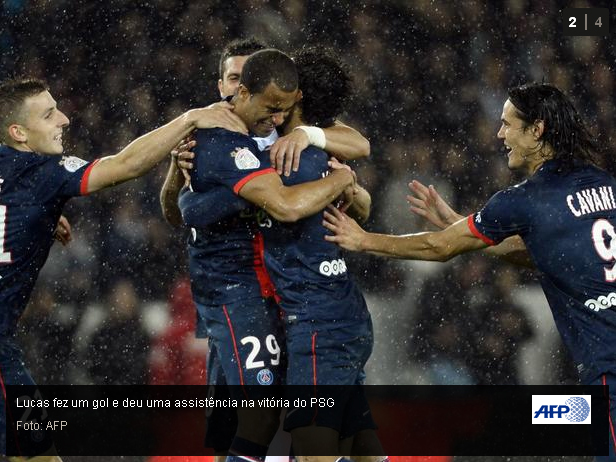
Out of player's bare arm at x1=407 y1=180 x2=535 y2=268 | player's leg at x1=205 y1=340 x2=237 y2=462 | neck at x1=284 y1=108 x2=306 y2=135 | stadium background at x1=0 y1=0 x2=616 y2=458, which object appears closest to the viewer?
neck at x1=284 y1=108 x2=306 y2=135

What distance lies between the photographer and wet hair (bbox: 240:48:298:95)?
3740 mm

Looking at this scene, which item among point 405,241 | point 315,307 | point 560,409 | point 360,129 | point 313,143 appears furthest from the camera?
point 360,129

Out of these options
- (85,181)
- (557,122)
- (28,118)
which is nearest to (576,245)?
(557,122)

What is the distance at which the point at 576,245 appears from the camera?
3.76 meters

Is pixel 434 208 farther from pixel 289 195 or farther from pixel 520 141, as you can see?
pixel 289 195

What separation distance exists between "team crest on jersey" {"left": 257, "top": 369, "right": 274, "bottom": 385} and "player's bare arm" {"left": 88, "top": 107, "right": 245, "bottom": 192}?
87 centimetres

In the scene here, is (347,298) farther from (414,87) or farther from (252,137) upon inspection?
(414,87)

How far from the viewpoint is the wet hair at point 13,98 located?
13.5 ft

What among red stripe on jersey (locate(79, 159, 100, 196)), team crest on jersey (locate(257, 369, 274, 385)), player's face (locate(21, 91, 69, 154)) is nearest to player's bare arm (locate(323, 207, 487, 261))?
team crest on jersey (locate(257, 369, 274, 385))

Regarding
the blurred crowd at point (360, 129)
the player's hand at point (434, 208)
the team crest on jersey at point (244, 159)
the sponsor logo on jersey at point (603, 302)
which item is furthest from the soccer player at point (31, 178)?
the blurred crowd at point (360, 129)

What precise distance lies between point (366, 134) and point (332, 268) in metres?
2.96

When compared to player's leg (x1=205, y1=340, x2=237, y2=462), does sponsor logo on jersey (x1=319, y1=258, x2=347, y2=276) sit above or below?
above

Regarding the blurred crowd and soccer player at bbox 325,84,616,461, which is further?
the blurred crowd

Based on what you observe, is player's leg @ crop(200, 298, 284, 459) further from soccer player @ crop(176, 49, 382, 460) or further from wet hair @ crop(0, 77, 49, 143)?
wet hair @ crop(0, 77, 49, 143)
